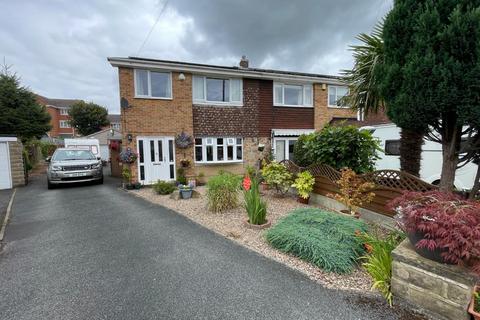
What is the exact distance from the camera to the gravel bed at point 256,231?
3.03m

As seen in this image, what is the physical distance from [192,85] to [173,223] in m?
7.41

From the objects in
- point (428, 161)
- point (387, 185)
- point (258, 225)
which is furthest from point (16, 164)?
point (428, 161)

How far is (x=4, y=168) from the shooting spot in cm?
1063

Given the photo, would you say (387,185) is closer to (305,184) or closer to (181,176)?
(305,184)

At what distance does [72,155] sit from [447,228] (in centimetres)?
1331

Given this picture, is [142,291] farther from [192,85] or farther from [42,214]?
[192,85]

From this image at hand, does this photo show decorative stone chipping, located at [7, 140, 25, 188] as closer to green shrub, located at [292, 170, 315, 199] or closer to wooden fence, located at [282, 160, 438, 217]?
green shrub, located at [292, 170, 315, 199]

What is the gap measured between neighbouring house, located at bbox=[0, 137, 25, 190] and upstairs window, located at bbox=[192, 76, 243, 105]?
872 cm

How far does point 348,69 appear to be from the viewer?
5.93 meters

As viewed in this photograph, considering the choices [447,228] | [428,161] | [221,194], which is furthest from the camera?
[428,161]

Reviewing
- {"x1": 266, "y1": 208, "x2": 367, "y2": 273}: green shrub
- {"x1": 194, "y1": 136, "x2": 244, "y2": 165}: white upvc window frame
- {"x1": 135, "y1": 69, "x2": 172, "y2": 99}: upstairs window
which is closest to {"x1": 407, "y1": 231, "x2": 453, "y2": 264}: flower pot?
{"x1": 266, "y1": 208, "x2": 367, "y2": 273}: green shrub

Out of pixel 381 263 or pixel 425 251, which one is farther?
pixel 381 263

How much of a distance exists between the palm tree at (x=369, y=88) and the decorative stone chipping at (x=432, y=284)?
356 centimetres

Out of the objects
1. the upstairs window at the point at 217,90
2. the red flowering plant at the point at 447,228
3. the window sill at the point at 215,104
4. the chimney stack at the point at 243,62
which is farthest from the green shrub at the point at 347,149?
the chimney stack at the point at 243,62
